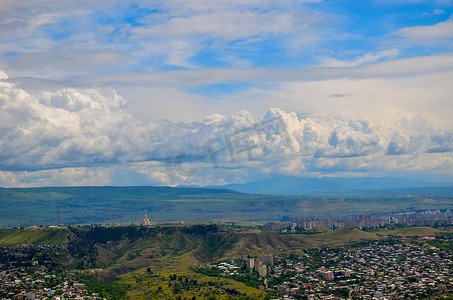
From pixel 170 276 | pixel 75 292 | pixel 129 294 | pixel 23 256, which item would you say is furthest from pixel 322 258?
pixel 23 256

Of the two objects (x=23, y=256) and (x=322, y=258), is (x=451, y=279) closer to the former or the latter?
(x=322, y=258)

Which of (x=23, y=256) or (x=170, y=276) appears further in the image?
(x=23, y=256)

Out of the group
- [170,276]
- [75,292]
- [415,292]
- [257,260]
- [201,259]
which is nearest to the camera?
[415,292]

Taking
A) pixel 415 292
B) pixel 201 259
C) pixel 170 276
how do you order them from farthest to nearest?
pixel 201 259 → pixel 170 276 → pixel 415 292

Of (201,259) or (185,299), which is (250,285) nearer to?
(185,299)

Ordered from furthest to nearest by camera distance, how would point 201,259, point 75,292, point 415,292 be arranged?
point 201,259 < point 75,292 < point 415,292

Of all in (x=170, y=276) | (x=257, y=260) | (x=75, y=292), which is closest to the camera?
(x=75, y=292)

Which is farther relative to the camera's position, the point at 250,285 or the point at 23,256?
the point at 23,256

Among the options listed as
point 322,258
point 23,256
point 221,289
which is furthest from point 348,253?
point 23,256
